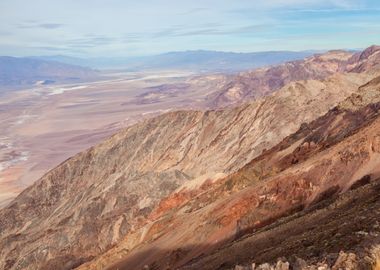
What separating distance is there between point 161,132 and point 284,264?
5076 centimetres

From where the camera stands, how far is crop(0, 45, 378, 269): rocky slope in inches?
1067

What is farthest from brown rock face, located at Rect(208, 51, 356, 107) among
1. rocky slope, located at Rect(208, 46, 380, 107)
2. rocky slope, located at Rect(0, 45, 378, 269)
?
rocky slope, located at Rect(0, 45, 378, 269)

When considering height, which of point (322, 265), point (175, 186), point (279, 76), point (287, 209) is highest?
point (322, 265)

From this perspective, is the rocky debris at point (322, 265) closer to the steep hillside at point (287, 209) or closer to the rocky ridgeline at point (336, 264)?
the rocky ridgeline at point (336, 264)

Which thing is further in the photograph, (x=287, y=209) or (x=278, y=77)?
(x=278, y=77)

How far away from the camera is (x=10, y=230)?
2195 inches

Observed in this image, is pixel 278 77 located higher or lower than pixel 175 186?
higher

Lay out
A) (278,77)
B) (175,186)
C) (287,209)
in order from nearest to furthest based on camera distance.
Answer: (287,209), (175,186), (278,77)

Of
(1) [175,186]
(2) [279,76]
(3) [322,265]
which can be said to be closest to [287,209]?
(3) [322,265]

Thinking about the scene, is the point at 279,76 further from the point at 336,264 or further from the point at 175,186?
the point at 336,264

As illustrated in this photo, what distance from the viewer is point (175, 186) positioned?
4447 cm

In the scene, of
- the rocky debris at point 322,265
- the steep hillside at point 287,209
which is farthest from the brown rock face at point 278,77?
the rocky debris at point 322,265

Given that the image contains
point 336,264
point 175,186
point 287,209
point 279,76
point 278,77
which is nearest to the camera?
point 336,264

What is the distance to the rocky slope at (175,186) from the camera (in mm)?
27109
